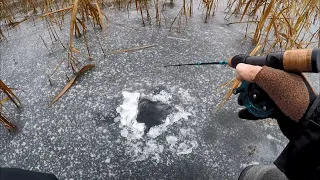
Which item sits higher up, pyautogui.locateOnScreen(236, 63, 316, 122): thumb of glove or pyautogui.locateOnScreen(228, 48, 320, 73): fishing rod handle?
pyautogui.locateOnScreen(228, 48, 320, 73): fishing rod handle

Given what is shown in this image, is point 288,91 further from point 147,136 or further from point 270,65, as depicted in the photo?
point 147,136

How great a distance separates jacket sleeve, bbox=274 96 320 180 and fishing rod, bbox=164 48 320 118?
120mm

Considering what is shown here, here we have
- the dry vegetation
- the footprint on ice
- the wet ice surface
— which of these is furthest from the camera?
the dry vegetation

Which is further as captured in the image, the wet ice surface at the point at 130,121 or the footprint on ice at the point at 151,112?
the footprint on ice at the point at 151,112

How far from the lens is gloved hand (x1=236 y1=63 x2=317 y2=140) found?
2.69 feet

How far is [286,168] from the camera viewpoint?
84 centimetres

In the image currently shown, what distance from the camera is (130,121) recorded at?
139 centimetres

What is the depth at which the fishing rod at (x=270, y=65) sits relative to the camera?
76 cm

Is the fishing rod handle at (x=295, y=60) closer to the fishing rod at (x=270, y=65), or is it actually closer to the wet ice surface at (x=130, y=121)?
the fishing rod at (x=270, y=65)

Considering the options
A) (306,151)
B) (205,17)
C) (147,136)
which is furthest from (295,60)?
(205,17)

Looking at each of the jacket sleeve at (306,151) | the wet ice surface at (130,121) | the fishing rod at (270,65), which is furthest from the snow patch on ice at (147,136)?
the jacket sleeve at (306,151)

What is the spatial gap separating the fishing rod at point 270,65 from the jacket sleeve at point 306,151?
12 cm

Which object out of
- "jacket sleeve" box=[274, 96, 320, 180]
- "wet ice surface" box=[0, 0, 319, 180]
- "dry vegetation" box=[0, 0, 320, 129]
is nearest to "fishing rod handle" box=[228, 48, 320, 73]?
"jacket sleeve" box=[274, 96, 320, 180]

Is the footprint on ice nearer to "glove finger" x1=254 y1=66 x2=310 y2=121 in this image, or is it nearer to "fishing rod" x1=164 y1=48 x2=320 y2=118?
"fishing rod" x1=164 y1=48 x2=320 y2=118
